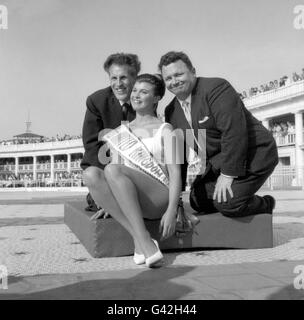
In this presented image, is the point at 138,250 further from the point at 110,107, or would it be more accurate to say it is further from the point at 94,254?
the point at 110,107

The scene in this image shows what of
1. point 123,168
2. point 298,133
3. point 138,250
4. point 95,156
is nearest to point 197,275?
point 138,250

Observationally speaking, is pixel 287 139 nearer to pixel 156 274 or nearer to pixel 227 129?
pixel 227 129

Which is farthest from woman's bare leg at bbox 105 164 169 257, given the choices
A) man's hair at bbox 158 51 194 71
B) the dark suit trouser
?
man's hair at bbox 158 51 194 71

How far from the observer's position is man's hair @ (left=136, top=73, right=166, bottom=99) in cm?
334

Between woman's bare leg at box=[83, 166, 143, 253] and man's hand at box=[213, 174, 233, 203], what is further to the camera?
man's hand at box=[213, 174, 233, 203]

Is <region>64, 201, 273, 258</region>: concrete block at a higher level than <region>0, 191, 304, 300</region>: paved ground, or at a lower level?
higher

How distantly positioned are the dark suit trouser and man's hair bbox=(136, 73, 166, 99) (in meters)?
0.78

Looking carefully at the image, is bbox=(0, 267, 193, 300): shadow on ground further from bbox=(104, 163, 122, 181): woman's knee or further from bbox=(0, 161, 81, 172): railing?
bbox=(0, 161, 81, 172): railing

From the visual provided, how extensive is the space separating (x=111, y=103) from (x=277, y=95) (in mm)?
26986

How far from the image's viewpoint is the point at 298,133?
27.9 meters

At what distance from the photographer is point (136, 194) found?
3.08 meters

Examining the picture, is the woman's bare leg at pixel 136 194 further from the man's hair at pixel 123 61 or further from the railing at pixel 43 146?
the railing at pixel 43 146

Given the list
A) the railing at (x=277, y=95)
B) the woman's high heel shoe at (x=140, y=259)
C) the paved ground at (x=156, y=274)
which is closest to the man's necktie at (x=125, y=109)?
the paved ground at (x=156, y=274)
